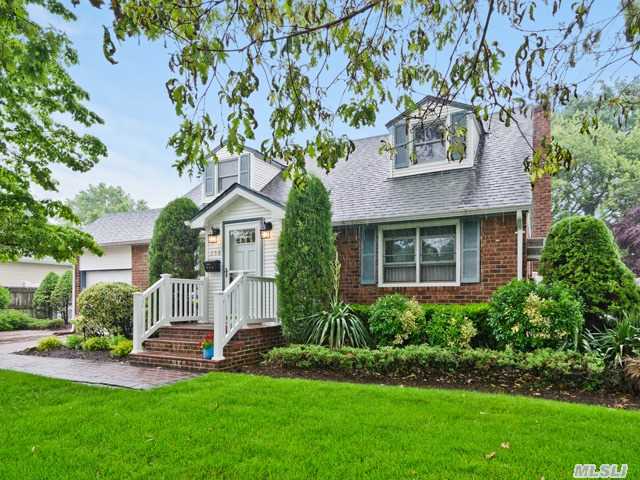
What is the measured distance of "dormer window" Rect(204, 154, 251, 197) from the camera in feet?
41.0

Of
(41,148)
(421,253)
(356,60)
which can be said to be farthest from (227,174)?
(356,60)

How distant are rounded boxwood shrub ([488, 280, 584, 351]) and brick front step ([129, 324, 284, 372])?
4.34 meters

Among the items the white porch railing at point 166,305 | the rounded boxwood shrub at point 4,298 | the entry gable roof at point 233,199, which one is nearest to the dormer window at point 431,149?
the entry gable roof at point 233,199

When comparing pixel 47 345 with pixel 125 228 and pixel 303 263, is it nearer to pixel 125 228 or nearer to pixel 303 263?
pixel 303 263

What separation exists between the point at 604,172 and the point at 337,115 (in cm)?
2739

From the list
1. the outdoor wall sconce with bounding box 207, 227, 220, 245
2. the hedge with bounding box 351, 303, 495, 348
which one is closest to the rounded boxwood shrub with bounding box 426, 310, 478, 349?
the hedge with bounding box 351, 303, 495, 348

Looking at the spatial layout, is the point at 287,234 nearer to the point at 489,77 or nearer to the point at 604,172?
the point at 489,77

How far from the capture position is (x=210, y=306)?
10.8 m

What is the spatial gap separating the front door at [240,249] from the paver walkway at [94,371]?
3337 mm

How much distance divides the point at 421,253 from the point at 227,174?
6333 millimetres

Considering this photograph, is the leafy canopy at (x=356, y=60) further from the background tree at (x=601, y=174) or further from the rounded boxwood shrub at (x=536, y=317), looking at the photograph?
the background tree at (x=601, y=174)

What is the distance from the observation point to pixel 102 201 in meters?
49.4

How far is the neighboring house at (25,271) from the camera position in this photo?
22.4 meters

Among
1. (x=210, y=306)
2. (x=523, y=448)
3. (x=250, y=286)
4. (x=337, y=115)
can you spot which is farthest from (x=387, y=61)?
(x=210, y=306)
